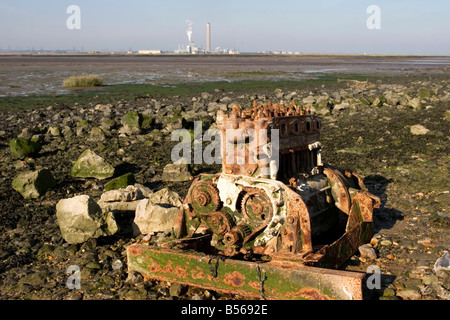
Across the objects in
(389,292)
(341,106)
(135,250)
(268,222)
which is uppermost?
(341,106)

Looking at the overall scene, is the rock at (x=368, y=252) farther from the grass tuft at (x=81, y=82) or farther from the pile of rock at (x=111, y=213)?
the grass tuft at (x=81, y=82)

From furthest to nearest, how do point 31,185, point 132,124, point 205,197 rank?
point 132,124 < point 31,185 < point 205,197

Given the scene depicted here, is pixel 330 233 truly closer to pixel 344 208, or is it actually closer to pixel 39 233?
pixel 344 208

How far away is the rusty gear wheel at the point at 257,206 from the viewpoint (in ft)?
17.3

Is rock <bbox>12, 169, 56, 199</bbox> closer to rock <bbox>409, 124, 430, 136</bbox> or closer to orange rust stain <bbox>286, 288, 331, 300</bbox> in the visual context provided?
orange rust stain <bbox>286, 288, 331, 300</bbox>

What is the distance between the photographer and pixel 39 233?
272 inches

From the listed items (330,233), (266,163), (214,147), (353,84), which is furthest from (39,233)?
(353,84)

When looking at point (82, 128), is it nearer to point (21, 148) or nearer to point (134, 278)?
point (21, 148)

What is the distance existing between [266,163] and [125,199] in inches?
111

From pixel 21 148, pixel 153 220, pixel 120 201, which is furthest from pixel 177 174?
pixel 21 148

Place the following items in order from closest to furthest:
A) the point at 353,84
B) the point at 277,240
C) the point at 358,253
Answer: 1. the point at 277,240
2. the point at 358,253
3. the point at 353,84

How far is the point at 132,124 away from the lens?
14.2 metres

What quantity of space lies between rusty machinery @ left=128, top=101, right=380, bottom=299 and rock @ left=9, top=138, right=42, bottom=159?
7.10m

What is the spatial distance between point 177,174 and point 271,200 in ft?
15.2
